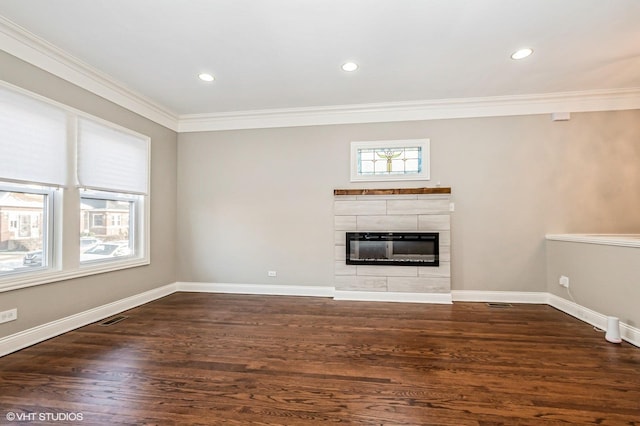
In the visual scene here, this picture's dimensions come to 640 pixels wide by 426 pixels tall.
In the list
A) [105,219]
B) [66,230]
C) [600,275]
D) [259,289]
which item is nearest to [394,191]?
[600,275]

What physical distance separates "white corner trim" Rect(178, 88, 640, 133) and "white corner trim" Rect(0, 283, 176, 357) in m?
2.67

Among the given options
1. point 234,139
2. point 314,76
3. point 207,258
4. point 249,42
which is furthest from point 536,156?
point 207,258

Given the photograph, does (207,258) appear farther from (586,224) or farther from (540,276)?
(586,224)

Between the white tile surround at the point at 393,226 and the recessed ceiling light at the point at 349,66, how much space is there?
66.3 inches

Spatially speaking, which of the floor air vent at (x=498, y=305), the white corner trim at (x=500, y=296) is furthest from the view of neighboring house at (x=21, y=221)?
the floor air vent at (x=498, y=305)

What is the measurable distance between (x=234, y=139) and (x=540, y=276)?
16.2 ft

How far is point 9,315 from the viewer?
2617 mm

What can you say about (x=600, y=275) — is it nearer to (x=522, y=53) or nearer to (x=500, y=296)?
(x=500, y=296)

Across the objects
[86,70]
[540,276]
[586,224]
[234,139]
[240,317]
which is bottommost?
[240,317]

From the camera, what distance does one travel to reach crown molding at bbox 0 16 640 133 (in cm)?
329

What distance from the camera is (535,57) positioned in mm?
3102

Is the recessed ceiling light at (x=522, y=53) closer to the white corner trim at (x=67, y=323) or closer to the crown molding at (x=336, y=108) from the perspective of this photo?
the crown molding at (x=336, y=108)

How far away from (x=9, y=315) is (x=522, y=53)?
5.41 m

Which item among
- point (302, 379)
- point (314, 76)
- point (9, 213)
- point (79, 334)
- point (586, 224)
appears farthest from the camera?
point (586, 224)
